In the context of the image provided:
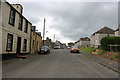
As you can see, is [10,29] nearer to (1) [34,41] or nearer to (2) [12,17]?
(2) [12,17]

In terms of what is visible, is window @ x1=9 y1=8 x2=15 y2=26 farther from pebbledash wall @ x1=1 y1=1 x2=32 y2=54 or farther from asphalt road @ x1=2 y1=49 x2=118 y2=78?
asphalt road @ x1=2 y1=49 x2=118 y2=78

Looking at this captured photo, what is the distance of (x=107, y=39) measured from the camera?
20.0 m

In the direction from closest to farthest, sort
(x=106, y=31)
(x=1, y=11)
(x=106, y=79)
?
(x=106, y=79) → (x=1, y=11) → (x=106, y=31)

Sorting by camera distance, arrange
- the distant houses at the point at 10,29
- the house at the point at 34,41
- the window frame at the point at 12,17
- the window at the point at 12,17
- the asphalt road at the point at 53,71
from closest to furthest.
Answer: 1. the asphalt road at the point at 53,71
2. the distant houses at the point at 10,29
3. the window frame at the point at 12,17
4. the window at the point at 12,17
5. the house at the point at 34,41

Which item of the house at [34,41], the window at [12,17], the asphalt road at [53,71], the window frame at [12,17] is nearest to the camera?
the asphalt road at [53,71]

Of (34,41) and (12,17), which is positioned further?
(34,41)

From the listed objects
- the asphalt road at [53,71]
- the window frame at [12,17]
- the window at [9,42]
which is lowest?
the asphalt road at [53,71]

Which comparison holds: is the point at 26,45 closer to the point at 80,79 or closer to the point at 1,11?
the point at 1,11

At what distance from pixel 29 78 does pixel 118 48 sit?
14863 millimetres

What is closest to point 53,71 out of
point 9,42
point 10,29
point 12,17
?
point 9,42

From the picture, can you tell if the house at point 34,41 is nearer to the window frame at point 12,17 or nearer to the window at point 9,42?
the window at point 9,42

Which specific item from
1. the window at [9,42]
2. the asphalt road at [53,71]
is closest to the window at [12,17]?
the window at [9,42]

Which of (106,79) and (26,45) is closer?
(106,79)

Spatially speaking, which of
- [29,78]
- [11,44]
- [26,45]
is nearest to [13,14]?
[11,44]
